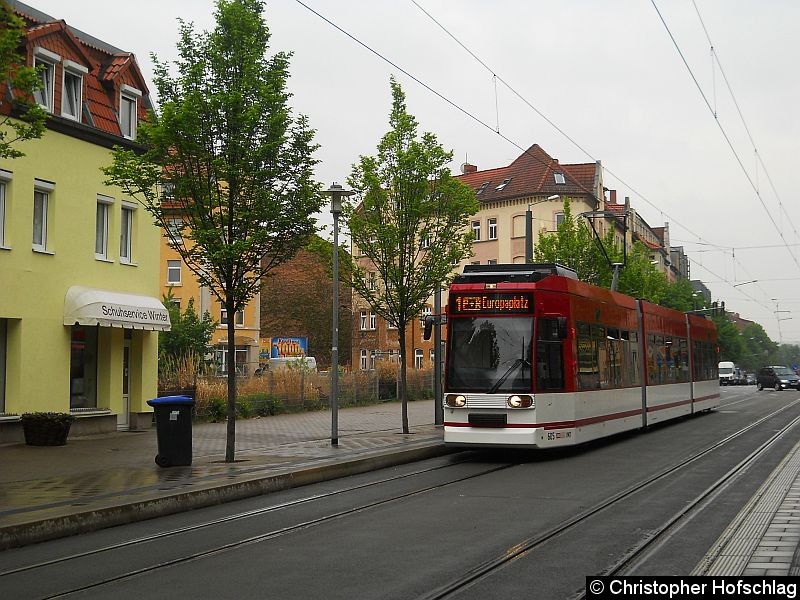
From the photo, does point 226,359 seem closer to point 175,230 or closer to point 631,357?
point 631,357

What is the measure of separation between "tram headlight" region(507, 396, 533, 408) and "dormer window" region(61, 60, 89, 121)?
1316 centimetres

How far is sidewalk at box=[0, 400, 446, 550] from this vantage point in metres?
11.1

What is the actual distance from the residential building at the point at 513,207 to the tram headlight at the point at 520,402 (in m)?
48.2

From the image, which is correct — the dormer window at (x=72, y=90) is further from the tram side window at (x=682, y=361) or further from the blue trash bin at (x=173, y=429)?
the tram side window at (x=682, y=361)

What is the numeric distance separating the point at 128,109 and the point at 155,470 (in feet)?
44.8

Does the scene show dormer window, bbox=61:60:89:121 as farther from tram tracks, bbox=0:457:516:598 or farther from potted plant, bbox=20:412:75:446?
tram tracks, bbox=0:457:516:598

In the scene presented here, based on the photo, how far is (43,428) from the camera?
2050 centimetres

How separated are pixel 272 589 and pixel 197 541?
2.65m

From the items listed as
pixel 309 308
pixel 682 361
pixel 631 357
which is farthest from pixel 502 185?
pixel 631 357

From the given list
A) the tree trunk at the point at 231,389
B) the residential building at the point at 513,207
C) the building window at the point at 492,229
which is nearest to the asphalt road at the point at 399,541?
the tree trunk at the point at 231,389

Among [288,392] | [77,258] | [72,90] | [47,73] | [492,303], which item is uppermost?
[47,73]

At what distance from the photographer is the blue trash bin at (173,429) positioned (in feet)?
52.6

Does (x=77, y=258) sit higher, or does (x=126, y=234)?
(x=126, y=234)

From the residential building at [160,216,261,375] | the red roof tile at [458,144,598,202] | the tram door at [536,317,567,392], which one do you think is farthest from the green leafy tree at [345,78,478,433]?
the red roof tile at [458,144,598,202]
